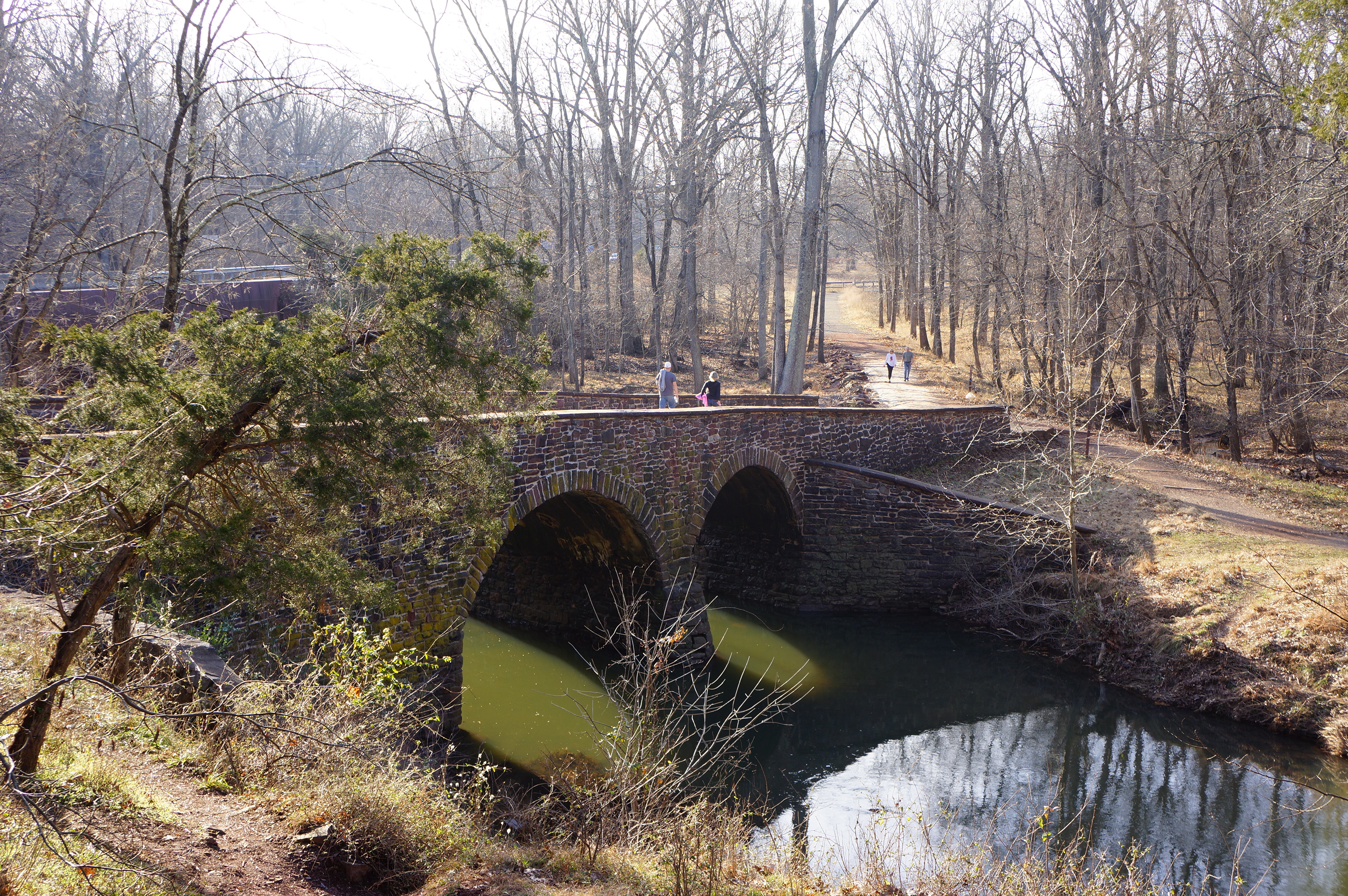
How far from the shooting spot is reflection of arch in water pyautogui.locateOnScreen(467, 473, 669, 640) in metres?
11.7

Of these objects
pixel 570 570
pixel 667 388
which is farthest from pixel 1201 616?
pixel 570 570

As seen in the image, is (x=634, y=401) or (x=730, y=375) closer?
(x=634, y=401)

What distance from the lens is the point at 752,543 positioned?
16.9 metres

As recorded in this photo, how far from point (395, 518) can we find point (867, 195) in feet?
98.7

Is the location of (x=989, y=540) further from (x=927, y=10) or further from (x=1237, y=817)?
(x=927, y=10)

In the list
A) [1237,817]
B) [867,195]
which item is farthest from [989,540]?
[867,195]

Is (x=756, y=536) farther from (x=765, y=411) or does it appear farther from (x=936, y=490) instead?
(x=936, y=490)

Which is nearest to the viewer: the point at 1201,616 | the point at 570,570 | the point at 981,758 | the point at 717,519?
the point at 981,758

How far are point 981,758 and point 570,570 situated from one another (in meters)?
6.67

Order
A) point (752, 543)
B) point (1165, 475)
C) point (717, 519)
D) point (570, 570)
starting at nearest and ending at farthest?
point (570, 570) → point (752, 543) → point (717, 519) → point (1165, 475)

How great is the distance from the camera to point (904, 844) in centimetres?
841

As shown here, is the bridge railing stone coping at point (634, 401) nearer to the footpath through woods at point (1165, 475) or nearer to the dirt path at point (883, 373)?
the dirt path at point (883, 373)

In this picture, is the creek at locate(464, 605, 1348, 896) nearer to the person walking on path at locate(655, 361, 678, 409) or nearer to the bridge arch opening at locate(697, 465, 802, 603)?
the bridge arch opening at locate(697, 465, 802, 603)

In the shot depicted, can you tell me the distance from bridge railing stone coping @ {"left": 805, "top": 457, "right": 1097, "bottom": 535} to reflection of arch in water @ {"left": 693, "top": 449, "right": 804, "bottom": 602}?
817 millimetres
